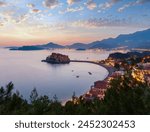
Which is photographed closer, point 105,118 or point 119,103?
point 105,118

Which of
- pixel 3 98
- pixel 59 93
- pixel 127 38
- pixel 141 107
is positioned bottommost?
pixel 59 93

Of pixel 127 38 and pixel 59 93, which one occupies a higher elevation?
pixel 127 38

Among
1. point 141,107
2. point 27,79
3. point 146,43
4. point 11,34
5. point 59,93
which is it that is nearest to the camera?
point 141,107

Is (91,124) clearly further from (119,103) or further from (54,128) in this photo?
(119,103)

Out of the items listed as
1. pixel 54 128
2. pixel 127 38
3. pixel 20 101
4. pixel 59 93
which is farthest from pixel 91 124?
pixel 59 93

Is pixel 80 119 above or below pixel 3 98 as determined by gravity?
above

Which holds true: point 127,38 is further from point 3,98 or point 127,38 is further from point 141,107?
point 141,107

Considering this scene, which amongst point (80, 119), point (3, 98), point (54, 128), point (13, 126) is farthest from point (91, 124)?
point (3, 98)

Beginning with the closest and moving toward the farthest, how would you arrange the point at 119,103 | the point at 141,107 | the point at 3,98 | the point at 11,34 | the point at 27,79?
the point at 141,107, the point at 119,103, the point at 3,98, the point at 11,34, the point at 27,79

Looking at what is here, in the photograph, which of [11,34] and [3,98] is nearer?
[3,98]
